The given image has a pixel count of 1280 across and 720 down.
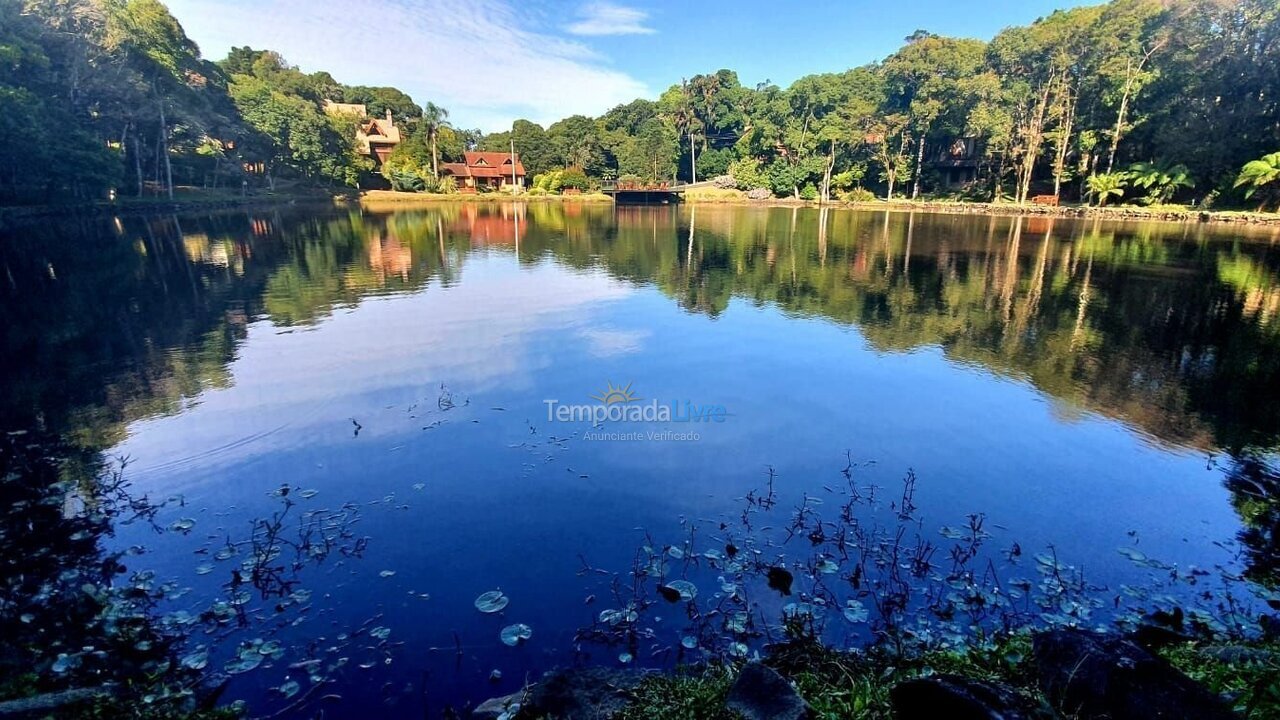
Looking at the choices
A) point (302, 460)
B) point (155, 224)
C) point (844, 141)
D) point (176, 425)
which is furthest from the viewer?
point (844, 141)

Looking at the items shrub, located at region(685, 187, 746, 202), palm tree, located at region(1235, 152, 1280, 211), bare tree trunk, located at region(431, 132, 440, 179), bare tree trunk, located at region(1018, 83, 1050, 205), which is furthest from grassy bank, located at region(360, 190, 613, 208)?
palm tree, located at region(1235, 152, 1280, 211)

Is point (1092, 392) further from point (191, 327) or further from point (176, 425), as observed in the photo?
point (191, 327)

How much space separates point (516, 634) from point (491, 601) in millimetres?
596

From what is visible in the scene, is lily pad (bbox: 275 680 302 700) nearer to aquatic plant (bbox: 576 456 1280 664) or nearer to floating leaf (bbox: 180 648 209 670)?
floating leaf (bbox: 180 648 209 670)

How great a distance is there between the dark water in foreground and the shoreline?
2436 cm

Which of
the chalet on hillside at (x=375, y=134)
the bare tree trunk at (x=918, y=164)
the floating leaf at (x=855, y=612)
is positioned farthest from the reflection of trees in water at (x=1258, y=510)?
the chalet on hillside at (x=375, y=134)

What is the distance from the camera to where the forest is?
43.1 meters

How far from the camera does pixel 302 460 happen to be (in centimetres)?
929

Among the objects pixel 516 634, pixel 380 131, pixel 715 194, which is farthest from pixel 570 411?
pixel 380 131

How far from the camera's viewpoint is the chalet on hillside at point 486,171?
95500mm

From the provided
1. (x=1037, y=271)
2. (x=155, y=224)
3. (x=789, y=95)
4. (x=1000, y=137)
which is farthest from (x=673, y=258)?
(x=789, y=95)

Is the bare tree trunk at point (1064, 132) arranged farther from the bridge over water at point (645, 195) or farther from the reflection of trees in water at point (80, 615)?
the reflection of trees in water at point (80, 615)

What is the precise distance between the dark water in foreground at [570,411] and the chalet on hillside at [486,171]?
7241 cm

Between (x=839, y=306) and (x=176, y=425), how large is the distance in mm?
18343
